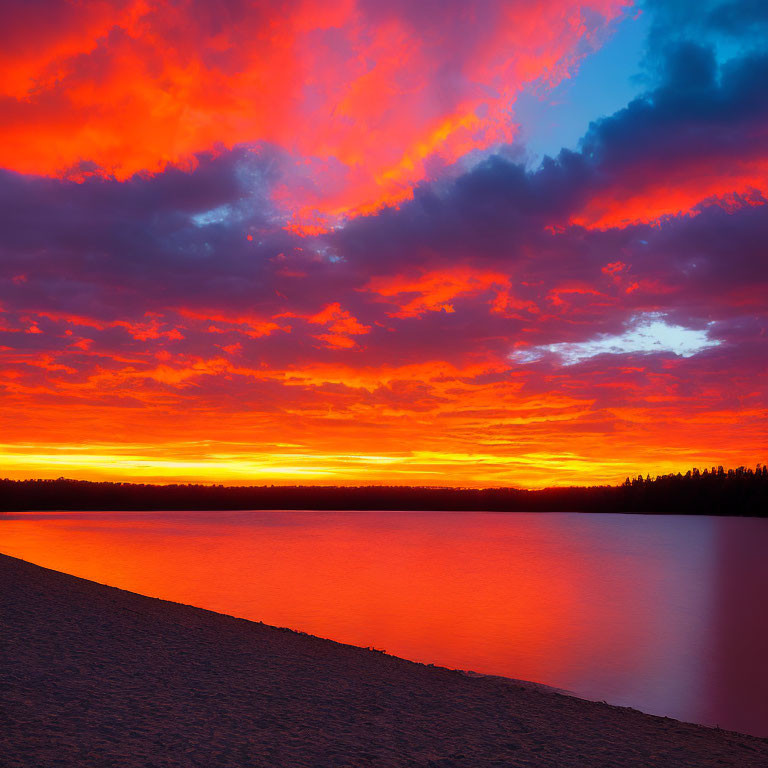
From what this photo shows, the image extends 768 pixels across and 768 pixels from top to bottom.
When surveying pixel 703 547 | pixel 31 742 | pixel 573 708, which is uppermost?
pixel 31 742

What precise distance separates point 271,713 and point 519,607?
2421 cm

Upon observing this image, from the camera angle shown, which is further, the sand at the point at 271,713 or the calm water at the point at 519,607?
the calm water at the point at 519,607

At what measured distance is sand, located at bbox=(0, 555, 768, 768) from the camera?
739 cm

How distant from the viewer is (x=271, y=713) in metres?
8.81

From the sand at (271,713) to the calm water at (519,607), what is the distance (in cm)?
589

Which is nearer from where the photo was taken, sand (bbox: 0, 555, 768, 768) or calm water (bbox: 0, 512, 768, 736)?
sand (bbox: 0, 555, 768, 768)

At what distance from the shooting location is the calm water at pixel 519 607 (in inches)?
708

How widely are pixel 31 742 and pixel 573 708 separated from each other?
7.84m

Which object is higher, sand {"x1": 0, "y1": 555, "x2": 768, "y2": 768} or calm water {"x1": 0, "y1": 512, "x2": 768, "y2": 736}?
sand {"x1": 0, "y1": 555, "x2": 768, "y2": 768}

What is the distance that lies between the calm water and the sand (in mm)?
5890

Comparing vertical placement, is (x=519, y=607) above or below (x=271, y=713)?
below

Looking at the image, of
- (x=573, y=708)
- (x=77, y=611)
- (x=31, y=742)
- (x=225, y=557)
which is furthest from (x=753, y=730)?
Answer: (x=225, y=557)

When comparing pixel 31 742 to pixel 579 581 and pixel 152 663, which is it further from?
pixel 579 581

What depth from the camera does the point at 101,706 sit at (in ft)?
27.8
